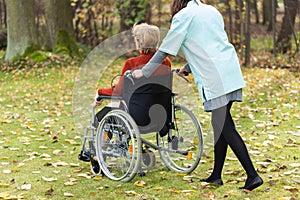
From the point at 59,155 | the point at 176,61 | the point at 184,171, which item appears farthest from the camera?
the point at 176,61

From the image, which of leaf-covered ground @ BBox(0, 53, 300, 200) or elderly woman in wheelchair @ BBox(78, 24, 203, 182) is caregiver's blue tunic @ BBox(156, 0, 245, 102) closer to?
elderly woman in wheelchair @ BBox(78, 24, 203, 182)

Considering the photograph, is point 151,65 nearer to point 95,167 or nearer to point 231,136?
point 231,136

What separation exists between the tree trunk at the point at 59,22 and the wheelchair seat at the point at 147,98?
1062 cm

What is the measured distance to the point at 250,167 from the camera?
3.89 metres

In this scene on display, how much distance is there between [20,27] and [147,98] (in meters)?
9.89

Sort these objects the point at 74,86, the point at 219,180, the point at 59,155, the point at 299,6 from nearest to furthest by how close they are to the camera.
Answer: the point at 219,180 → the point at 59,155 → the point at 74,86 → the point at 299,6

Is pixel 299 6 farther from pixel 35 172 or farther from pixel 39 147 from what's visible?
pixel 35 172

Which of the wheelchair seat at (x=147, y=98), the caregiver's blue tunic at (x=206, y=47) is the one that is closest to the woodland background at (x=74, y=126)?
the wheelchair seat at (x=147, y=98)

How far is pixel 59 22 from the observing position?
14.7 metres

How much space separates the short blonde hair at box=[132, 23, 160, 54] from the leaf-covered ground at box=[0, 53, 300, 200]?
1.07 meters

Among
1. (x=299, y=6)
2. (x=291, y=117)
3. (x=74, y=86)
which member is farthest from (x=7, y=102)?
(x=299, y=6)

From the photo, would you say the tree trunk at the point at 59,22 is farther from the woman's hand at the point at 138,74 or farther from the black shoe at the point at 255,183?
the black shoe at the point at 255,183

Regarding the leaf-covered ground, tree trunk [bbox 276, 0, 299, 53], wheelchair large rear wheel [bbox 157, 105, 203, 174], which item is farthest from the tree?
wheelchair large rear wheel [bbox 157, 105, 203, 174]

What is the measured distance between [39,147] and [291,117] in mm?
3344
